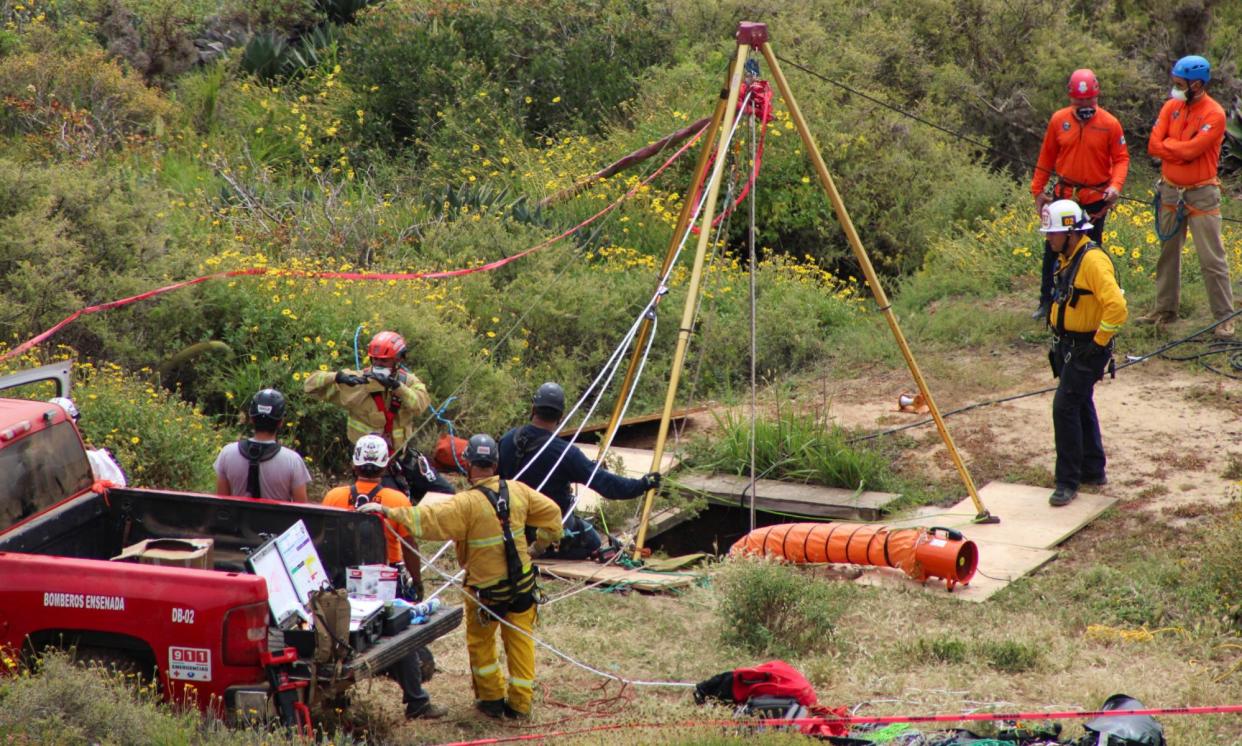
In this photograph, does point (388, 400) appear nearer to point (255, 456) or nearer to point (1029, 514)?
point (255, 456)

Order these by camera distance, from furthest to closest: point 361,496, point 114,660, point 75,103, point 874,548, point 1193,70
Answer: point 75,103, point 1193,70, point 874,548, point 361,496, point 114,660

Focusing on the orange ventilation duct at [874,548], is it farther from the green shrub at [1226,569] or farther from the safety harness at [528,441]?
the safety harness at [528,441]

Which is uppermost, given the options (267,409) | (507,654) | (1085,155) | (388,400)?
(1085,155)

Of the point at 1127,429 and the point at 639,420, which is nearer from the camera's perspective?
the point at 1127,429

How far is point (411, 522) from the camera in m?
6.19

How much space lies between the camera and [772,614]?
7.41 metres

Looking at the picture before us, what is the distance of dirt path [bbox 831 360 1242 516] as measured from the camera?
31.9ft

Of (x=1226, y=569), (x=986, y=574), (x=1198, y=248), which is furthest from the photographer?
(x=1198, y=248)

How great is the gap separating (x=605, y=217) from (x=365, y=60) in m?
4.79

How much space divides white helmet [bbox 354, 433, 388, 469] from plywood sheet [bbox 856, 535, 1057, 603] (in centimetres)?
329

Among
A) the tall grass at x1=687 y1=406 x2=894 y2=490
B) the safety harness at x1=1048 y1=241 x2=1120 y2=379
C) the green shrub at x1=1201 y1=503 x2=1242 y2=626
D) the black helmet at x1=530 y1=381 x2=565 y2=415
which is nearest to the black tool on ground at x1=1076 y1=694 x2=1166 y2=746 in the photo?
the green shrub at x1=1201 y1=503 x2=1242 y2=626

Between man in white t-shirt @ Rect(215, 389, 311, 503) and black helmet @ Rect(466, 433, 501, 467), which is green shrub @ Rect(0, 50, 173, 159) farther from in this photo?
black helmet @ Rect(466, 433, 501, 467)

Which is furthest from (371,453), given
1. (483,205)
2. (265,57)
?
(265,57)

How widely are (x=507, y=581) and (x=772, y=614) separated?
5.75 ft
